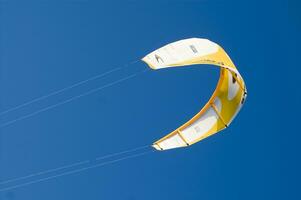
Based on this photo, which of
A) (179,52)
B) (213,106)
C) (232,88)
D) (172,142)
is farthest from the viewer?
(213,106)

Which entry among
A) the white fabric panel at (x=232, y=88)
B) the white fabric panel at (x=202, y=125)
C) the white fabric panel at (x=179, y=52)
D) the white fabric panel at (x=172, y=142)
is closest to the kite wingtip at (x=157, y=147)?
the white fabric panel at (x=172, y=142)

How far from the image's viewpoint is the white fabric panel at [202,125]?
40969mm

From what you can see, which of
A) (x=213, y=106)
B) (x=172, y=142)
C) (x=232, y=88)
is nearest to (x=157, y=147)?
(x=172, y=142)

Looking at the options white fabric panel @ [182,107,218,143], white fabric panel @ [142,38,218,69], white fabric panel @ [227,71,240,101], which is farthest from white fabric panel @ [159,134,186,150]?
white fabric panel @ [142,38,218,69]

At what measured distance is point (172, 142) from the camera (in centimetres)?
A: 4075

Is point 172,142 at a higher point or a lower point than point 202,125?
lower

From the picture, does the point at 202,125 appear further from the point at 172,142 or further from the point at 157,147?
the point at 157,147

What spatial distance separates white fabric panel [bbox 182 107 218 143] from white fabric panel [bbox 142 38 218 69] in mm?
2985

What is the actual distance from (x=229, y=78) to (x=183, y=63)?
4142mm

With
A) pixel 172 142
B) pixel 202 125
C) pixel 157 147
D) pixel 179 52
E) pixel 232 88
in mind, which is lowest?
pixel 157 147

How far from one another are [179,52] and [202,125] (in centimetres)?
419

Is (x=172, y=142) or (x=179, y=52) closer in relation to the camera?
(x=179, y=52)

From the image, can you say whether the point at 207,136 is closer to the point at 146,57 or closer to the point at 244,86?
the point at 244,86

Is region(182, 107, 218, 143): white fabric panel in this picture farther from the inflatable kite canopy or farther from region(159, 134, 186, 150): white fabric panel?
region(159, 134, 186, 150): white fabric panel
